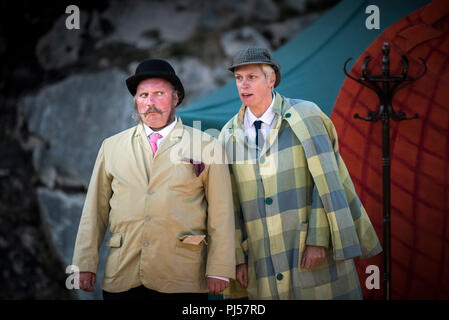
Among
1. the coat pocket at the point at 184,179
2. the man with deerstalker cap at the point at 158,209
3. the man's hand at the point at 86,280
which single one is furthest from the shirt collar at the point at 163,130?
the man's hand at the point at 86,280

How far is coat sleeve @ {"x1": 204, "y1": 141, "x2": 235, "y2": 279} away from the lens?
2234mm

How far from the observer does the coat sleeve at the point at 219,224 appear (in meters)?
2.23

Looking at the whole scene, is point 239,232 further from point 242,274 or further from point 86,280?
point 86,280

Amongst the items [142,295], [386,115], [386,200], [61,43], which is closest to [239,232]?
[142,295]

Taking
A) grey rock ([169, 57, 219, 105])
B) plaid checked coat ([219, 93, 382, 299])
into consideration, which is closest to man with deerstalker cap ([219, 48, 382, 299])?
plaid checked coat ([219, 93, 382, 299])

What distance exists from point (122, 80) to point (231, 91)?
146cm

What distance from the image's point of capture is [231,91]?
3256 mm

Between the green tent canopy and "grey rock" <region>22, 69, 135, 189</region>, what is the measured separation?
127 centimetres

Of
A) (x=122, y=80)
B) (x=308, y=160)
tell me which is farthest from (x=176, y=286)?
(x=122, y=80)

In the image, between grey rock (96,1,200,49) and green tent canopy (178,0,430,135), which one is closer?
green tent canopy (178,0,430,135)

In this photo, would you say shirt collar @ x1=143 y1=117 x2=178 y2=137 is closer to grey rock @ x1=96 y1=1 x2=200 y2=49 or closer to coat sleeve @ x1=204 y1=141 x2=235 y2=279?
A: coat sleeve @ x1=204 y1=141 x2=235 y2=279

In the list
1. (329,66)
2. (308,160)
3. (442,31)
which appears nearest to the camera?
(308,160)

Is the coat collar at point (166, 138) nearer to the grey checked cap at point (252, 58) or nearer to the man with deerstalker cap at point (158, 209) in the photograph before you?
the man with deerstalker cap at point (158, 209)
